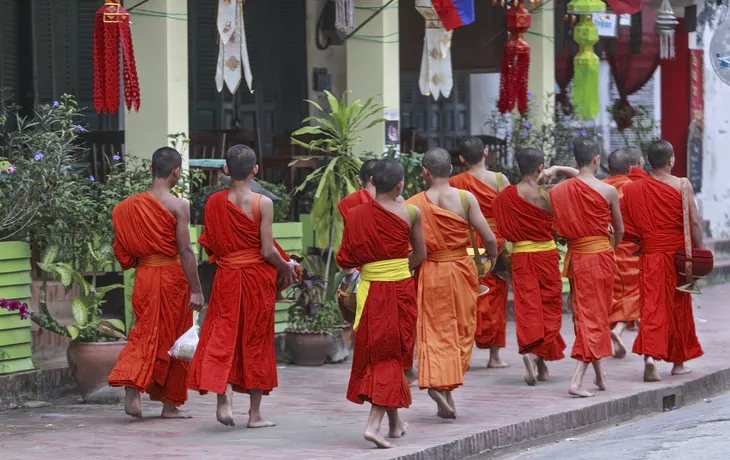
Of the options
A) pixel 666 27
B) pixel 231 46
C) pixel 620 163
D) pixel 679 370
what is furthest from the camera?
pixel 666 27

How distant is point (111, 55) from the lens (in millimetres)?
10352

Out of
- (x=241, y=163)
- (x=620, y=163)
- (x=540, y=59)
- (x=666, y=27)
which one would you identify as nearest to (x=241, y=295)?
(x=241, y=163)

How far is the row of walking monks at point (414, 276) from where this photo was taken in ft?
26.2

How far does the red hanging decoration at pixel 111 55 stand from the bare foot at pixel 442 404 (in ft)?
11.2

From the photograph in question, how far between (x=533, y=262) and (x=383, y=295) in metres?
2.59

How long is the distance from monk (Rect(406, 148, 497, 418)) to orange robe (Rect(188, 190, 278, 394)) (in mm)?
984

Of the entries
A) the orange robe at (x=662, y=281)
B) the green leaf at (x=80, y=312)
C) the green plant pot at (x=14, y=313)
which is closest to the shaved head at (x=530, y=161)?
the orange robe at (x=662, y=281)

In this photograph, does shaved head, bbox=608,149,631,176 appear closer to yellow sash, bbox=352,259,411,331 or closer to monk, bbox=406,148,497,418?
monk, bbox=406,148,497,418

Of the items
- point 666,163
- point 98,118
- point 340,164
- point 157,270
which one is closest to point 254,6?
point 98,118

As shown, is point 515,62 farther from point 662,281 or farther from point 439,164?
point 439,164

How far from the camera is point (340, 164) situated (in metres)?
11.7

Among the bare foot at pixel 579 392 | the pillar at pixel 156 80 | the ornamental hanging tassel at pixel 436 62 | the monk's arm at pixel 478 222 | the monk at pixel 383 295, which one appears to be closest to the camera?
the monk at pixel 383 295

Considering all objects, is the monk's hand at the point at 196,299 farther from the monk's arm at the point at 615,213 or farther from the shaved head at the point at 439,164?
the monk's arm at the point at 615,213

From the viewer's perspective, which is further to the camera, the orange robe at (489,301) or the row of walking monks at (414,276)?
the orange robe at (489,301)
